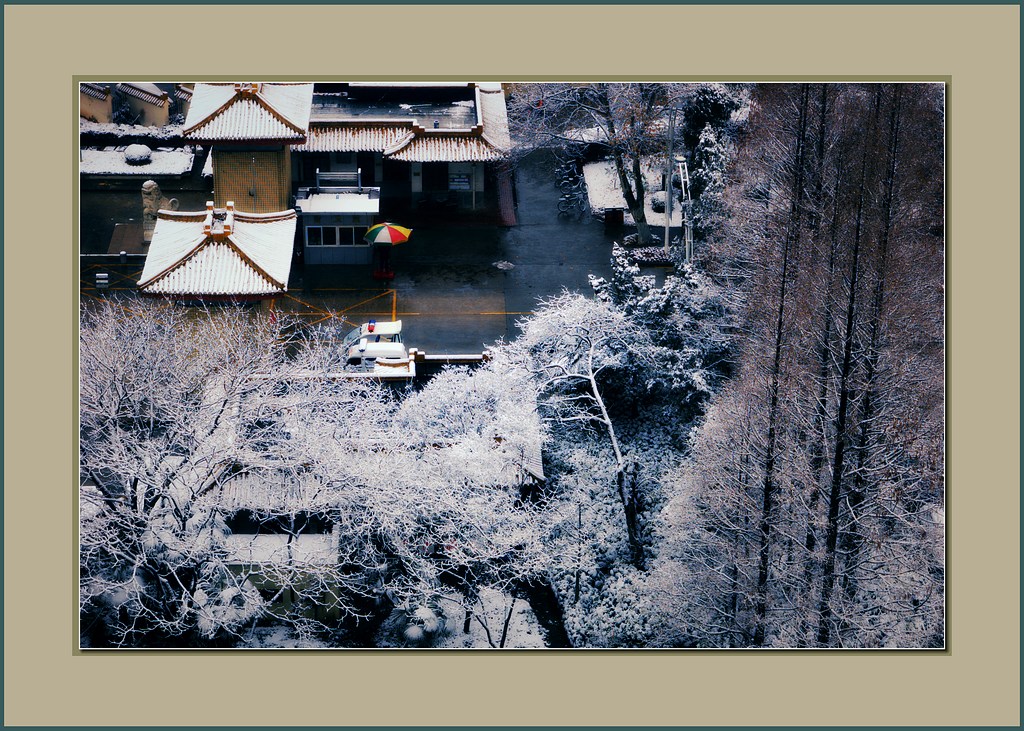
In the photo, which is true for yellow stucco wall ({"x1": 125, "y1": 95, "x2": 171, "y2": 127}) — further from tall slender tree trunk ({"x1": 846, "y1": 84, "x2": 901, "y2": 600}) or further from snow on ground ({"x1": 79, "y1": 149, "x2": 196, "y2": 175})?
tall slender tree trunk ({"x1": 846, "y1": 84, "x2": 901, "y2": 600})

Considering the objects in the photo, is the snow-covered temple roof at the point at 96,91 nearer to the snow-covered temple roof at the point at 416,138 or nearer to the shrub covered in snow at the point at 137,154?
the shrub covered in snow at the point at 137,154

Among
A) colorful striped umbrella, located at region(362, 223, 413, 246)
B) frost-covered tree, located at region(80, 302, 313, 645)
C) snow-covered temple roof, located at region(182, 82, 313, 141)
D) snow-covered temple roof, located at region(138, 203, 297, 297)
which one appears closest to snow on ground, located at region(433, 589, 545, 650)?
frost-covered tree, located at region(80, 302, 313, 645)

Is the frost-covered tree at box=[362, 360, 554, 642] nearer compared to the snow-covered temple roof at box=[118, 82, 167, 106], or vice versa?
the frost-covered tree at box=[362, 360, 554, 642]

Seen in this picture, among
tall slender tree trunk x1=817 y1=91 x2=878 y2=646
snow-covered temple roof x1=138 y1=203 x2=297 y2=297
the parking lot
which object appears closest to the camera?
tall slender tree trunk x1=817 y1=91 x2=878 y2=646

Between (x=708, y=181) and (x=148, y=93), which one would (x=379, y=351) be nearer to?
(x=708, y=181)

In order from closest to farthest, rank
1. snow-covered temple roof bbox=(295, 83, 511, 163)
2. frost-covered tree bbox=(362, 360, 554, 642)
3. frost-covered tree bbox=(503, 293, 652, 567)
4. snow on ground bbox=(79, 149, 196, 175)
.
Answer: frost-covered tree bbox=(362, 360, 554, 642)
frost-covered tree bbox=(503, 293, 652, 567)
snow on ground bbox=(79, 149, 196, 175)
snow-covered temple roof bbox=(295, 83, 511, 163)

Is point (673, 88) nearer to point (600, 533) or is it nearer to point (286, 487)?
point (600, 533)

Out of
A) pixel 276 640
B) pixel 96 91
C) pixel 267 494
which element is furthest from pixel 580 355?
pixel 96 91

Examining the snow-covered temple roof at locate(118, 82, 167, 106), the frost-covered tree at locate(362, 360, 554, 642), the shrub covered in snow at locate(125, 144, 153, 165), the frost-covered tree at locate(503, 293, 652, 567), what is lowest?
the frost-covered tree at locate(362, 360, 554, 642)
